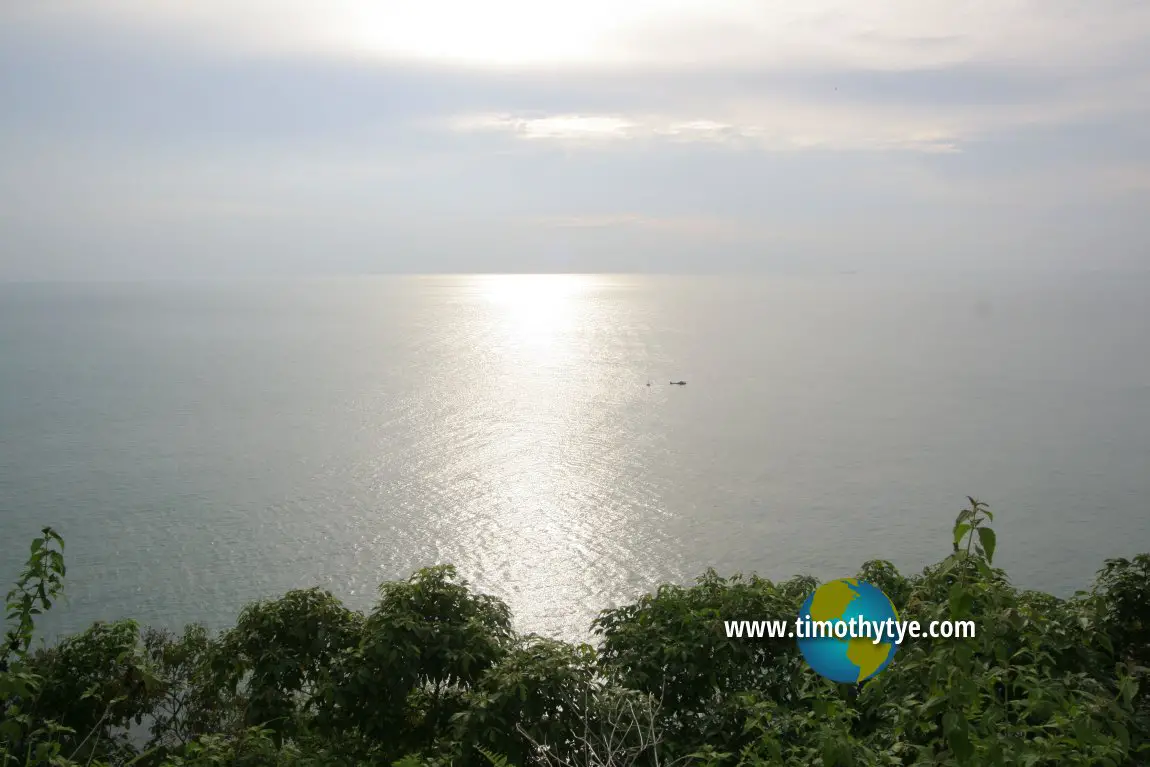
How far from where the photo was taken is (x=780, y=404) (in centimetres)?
8419

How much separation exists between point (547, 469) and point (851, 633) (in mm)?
50274

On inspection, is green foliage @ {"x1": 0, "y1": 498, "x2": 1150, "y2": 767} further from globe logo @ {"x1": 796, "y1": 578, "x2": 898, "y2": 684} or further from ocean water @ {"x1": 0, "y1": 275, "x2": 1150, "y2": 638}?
ocean water @ {"x1": 0, "y1": 275, "x2": 1150, "y2": 638}

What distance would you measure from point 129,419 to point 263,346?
60.3 meters

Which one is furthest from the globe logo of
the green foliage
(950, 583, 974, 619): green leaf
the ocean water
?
the ocean water

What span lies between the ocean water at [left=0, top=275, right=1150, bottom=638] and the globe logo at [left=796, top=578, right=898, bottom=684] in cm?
2574

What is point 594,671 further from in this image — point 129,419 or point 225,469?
point 129,419

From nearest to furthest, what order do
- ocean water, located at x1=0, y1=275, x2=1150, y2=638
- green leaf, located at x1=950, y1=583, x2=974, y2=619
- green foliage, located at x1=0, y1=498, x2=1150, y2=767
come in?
green leaf, located at x1=950, y1=583, x2=974, y2=619, green foliage, located at x1=0, y1=498, x2=1150, y2=767, ocean water, located at x1=0, y1=275, x2=1150, y2=638

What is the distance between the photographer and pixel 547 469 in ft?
195

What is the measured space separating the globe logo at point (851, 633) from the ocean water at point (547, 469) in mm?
25743

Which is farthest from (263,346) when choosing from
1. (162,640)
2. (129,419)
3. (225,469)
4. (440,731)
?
(440,731)

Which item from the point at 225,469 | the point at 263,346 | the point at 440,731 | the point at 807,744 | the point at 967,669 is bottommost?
the point at 440,731

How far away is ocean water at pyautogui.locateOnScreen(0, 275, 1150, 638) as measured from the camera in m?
41.5

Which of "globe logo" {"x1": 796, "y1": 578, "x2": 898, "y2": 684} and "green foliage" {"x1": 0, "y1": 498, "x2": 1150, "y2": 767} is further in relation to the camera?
"globe logo" {"x1": 796, "y1": 578, "x2": 898, "y2": 684}

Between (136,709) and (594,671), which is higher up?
(594,671)
